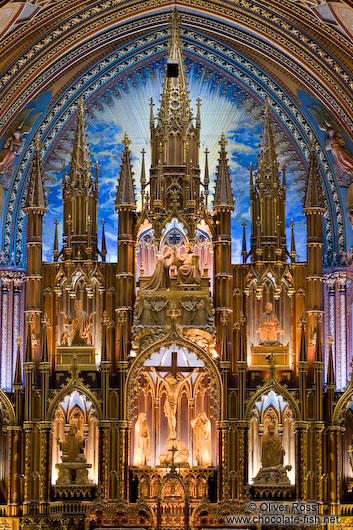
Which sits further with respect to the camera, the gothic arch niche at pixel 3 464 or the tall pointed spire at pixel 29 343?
the tall pointed spire at pixel 29 343

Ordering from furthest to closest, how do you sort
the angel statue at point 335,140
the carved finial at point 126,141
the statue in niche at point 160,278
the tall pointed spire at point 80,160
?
the angel statue at point 335,140
the carved finial at point 126,141
the tall pointed spire at point 80,160
the statue in niche at point 160,278

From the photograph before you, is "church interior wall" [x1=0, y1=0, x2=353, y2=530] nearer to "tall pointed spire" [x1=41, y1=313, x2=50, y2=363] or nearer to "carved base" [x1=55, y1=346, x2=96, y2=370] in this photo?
"carved base" [x1=55, y1=346, x2=96, y2=370]

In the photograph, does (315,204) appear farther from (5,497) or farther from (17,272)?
(5,497)

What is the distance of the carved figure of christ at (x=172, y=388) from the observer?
28484mm

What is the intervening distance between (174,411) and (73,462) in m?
2.27

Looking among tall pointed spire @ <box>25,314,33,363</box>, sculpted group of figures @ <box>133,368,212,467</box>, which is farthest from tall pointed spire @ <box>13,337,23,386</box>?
sculpted group of figures @ <box>133,368,212,467</box>

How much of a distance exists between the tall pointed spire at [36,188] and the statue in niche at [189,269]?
3.08 metres

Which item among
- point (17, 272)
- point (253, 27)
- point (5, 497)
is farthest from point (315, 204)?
point (5, 497)

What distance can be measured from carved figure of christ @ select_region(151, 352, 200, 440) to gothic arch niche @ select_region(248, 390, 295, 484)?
5.04ft

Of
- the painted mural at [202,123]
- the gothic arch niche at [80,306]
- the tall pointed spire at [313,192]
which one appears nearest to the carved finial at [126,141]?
the painted mural at [202,123]

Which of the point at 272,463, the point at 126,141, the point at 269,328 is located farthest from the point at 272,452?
the point at 126,141

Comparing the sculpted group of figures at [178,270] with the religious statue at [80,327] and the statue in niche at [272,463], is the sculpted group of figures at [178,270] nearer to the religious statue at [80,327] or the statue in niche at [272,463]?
the religious statue at [80,327]

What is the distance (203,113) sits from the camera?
103 ft

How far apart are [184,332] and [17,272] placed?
412 cm
